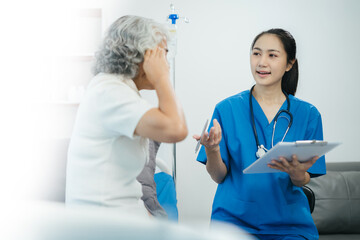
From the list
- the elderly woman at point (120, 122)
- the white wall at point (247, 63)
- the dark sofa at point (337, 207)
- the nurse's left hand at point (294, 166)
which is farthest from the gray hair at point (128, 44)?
the white wall at point (247, 63)

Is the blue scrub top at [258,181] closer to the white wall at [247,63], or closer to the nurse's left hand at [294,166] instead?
the nurse's left hand at [294,166]

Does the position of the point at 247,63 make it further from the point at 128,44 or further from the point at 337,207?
the point at 128,44

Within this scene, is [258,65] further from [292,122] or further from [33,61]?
[33,61]

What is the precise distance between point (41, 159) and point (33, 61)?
178cm

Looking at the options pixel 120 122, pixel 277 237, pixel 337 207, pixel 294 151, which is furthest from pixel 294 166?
pixel 337 207

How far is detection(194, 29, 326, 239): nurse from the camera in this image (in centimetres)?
135

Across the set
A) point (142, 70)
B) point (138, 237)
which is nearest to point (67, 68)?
point (142, 70)

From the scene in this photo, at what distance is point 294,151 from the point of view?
1181mm

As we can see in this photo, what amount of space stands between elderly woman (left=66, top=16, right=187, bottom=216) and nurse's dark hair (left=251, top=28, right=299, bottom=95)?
0.68m

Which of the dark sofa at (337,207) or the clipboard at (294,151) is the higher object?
the clipboard at (294,151)

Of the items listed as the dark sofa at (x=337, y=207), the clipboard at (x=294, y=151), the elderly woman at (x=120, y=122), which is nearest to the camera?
the elderly woman at (x=120, y=122)

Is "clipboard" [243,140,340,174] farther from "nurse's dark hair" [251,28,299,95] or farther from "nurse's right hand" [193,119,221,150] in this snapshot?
"nurse's dark hair" [251,28,299,95]

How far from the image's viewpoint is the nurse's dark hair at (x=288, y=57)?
61.4 inches

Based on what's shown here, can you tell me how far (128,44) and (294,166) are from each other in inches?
26.0
